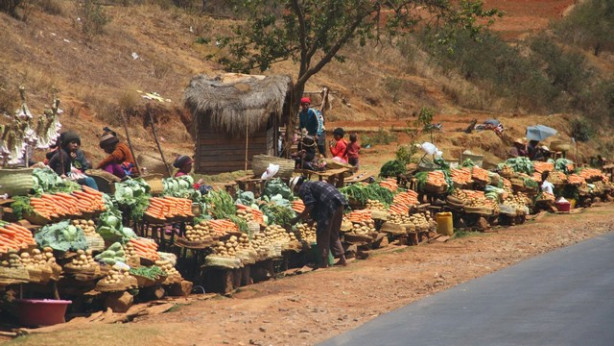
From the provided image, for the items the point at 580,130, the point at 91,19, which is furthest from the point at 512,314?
the point at 580,130

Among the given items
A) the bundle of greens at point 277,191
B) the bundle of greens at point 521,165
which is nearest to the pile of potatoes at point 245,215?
the bundle of greens at point 277,191

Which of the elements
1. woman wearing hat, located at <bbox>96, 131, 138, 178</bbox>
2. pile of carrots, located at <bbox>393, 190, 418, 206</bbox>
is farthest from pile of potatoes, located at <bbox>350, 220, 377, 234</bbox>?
woman wearing hat, located at <bbox>96, 131, 138, 178</bbox>

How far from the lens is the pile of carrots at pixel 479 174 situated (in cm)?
2155

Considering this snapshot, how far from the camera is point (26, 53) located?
100 feet

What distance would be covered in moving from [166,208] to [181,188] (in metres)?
1.04

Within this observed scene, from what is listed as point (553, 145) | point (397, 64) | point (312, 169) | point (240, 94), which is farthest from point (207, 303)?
point (397, 64)

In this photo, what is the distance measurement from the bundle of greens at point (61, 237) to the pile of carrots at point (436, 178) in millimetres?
9752

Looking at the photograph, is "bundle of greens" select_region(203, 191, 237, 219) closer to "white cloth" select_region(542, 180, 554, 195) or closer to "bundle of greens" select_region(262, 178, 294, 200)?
"bundle of greens" select_region(262, 178, 294, 200)

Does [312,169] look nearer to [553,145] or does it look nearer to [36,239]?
[36,239]

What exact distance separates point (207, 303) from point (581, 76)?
43986mm

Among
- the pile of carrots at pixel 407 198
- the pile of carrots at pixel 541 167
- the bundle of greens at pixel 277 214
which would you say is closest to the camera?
the bundle of greens at pixel 277 214

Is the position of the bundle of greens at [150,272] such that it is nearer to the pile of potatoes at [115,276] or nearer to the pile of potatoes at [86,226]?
the pile of potatoes at [115,276]

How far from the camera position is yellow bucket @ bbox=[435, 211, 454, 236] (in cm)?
2016

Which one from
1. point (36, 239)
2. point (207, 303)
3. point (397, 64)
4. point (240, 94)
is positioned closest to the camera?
point (36, 239)
